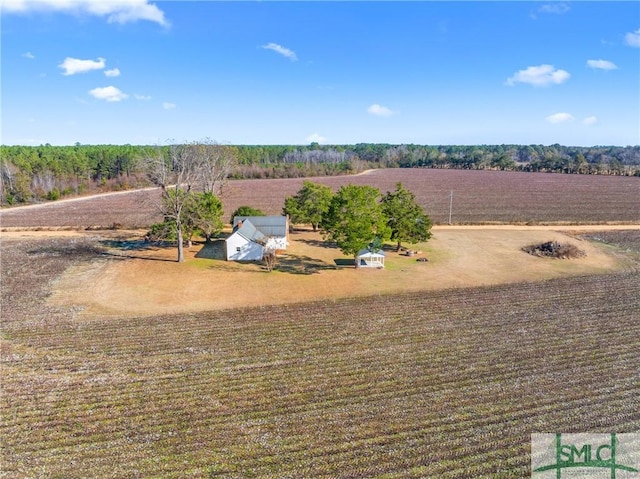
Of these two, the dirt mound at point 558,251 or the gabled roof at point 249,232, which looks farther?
the dirt mound at point 558,251

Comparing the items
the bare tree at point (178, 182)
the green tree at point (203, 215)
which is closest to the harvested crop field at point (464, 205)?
the bare tree at point (178, 182)

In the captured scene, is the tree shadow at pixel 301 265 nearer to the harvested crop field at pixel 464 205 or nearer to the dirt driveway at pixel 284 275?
the dirt driveway at pixel 284 275

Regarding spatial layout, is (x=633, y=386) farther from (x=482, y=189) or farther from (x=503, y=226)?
(x=482, y=189)

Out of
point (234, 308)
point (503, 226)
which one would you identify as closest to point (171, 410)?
point (234, 308)

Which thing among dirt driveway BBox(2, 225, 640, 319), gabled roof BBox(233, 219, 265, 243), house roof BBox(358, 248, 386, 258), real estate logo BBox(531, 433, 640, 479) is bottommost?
real estate logo BBox(531, 433, 640, 479)

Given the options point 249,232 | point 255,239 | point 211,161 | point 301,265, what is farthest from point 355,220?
point 211,161

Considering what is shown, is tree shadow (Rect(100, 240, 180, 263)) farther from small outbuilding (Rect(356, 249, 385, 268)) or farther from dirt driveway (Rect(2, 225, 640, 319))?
small outbuilding (Rect(356, 249, 385, 268))

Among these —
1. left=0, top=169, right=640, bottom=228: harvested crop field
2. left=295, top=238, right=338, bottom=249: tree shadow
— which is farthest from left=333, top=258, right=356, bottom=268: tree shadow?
left=0, top=169, right=640, bottom=228: harvested crop field
